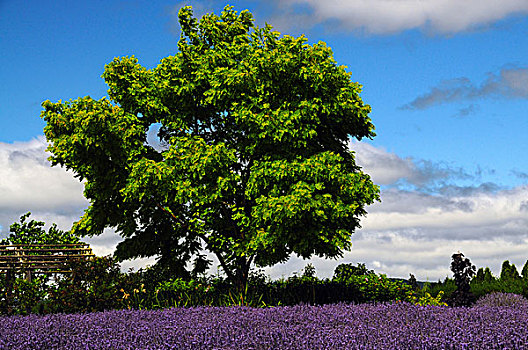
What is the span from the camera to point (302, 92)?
13352 mm

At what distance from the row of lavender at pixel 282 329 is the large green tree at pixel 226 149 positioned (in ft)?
11.6

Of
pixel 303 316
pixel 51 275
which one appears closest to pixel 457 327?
pixel 303 316

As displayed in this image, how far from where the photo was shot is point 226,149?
13.2 metres

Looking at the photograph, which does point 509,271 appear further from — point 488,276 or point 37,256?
point 37,256

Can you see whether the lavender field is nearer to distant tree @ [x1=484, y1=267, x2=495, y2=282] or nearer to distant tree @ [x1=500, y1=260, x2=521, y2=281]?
distant tree @ [x1=484, y1=267, x2=495, y2=282]

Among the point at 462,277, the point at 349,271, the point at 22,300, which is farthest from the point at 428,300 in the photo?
the point at 22,300

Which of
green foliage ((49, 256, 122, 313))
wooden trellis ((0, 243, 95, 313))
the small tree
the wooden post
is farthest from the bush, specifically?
the wooden post

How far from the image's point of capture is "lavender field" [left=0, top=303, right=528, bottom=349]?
19.7 feet

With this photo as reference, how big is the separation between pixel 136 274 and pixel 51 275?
2.61 meters

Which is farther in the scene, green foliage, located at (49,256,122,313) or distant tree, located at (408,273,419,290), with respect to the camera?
distant tree, located at (408,273,419,290)

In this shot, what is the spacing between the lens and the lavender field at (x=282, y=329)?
19.7 feet

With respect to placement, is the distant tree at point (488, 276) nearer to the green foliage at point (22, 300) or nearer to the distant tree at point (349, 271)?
the distant tree at point (349, 271)

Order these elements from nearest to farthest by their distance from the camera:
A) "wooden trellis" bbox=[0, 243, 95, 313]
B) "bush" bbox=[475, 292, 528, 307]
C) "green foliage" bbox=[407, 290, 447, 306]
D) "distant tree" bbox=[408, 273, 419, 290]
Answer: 1. "bush" bbox=[475, 292, 528, 307]
2. "green foliage" bbox=[407, 290, 447, 306]
3. "wooden trellis" bbox=[0, 243, 95, 313]
4. "distant tree" bbox=[408, 273, 419, 290]

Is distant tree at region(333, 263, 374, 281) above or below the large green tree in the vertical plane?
below
